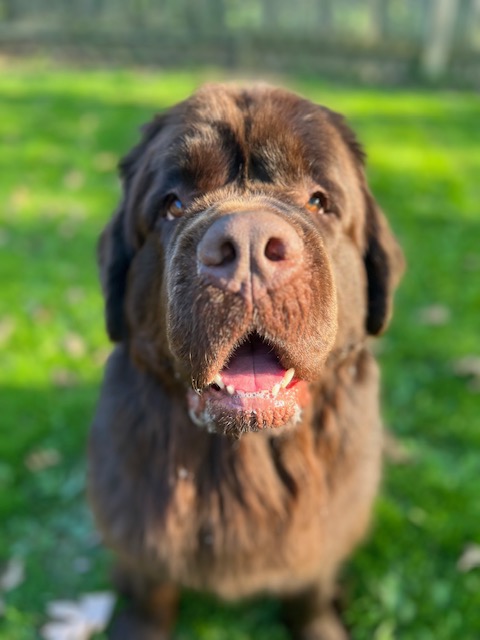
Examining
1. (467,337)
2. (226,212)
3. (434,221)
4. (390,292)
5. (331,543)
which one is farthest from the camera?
(434,221)

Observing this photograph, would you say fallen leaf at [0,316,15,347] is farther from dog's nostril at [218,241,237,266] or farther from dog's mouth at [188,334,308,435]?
dog's nostril at [218,241,237,266]

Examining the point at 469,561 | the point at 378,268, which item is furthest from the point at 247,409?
the point at 469,561

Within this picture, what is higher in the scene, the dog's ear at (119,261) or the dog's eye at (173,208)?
the dog's eye at (173,208)

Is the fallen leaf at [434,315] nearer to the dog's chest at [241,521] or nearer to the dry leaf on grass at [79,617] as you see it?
the dog's chest at [241,521]

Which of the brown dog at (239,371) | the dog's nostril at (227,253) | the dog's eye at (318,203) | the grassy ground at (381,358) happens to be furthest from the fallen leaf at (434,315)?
the dog's nostril at (227,253)

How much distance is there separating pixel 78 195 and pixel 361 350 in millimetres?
3906

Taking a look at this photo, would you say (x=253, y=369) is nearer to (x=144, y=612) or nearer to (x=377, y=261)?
(x=377, y=261)

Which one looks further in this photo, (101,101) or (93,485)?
(101,101)

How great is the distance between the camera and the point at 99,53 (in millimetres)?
9617

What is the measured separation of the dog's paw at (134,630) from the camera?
222 centimetres

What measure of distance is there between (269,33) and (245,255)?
890cm

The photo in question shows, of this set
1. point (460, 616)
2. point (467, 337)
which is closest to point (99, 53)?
point (467, 337)

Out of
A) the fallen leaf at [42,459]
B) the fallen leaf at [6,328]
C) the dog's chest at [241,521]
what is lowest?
the fallen leaf at [42,459]

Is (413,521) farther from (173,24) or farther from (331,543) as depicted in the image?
(173,24)
